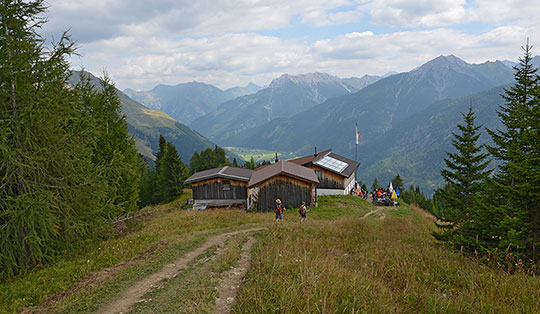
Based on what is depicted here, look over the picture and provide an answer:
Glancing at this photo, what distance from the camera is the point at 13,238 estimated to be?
457 inches

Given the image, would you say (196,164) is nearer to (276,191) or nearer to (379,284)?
(276,191)

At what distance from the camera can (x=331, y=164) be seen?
46.7 meters

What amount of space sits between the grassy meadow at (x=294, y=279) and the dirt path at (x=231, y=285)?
0.83 feet

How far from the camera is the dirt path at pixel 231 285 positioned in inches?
287

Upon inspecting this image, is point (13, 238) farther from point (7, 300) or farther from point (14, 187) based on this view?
point (7, 300)

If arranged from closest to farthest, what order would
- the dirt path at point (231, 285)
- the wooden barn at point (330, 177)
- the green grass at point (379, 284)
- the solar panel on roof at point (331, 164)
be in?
the green grass at point (379, 284), the dirt path at point (231, 285), the wooden barn at point (330, 177), the solar panel on roof at point (331, 164)

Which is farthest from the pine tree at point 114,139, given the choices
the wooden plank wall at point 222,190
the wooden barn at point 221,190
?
the wooden plank wall at point 222,190

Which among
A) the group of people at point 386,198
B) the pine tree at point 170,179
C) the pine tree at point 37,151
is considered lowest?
the group of people at point 386,198

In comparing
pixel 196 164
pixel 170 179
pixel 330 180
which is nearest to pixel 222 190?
pixel 330 180

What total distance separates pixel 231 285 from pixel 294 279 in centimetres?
230

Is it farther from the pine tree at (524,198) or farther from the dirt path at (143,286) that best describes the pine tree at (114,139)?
the pine tree at (524,198)

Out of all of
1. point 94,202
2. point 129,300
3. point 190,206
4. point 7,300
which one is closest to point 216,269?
point 129,300

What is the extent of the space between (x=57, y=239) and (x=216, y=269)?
8181 mm

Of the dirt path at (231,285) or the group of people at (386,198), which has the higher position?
the dirt path at (231,285)
